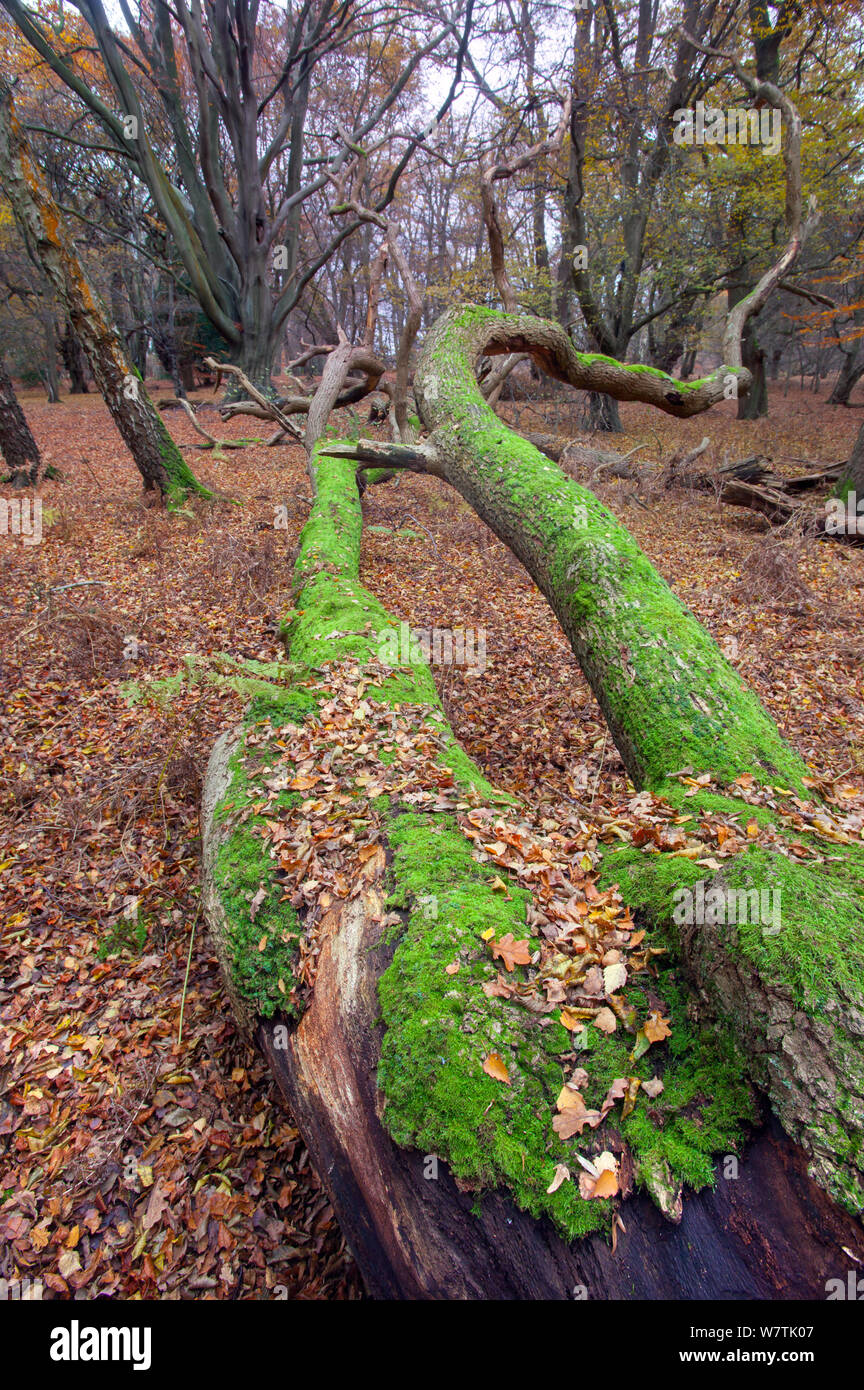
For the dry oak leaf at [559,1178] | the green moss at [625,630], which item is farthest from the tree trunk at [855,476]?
the dry oak leaf at [559,1178]

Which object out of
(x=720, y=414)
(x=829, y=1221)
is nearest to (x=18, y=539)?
(x=829, y=1221)

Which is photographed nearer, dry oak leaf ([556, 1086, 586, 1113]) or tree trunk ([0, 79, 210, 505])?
dry oak leaf ([556, 1086, 586, 1113])

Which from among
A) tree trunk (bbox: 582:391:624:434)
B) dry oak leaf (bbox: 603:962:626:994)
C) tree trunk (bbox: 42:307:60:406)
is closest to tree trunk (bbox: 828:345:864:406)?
tree trunk (bbox: 582:391:624:434)

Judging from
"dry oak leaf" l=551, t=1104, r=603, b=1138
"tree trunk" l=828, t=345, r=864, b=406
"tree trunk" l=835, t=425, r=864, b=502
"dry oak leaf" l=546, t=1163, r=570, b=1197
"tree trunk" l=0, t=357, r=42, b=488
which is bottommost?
"dry oak leaf" l=546, t=1163, r=570, b=1197

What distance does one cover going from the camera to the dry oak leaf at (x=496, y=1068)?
5.71ft

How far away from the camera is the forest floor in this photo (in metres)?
2.19

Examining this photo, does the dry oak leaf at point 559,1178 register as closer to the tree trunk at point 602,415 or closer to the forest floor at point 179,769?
the forest floor at point 179,769

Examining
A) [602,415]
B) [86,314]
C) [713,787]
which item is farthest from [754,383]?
[713,787]

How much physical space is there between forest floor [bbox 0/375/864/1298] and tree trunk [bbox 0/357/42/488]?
33 centimetres

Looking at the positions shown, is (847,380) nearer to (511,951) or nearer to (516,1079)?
(511,951)

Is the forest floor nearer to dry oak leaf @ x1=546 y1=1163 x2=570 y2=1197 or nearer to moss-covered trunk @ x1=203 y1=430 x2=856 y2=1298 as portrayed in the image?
moss-covered trunk @ x1=203 y1=430 x2=856 y2=1298

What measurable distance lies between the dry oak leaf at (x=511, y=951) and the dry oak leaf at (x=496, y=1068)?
11.0 inches

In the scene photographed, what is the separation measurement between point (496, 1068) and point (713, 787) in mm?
1571

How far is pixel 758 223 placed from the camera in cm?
1358
